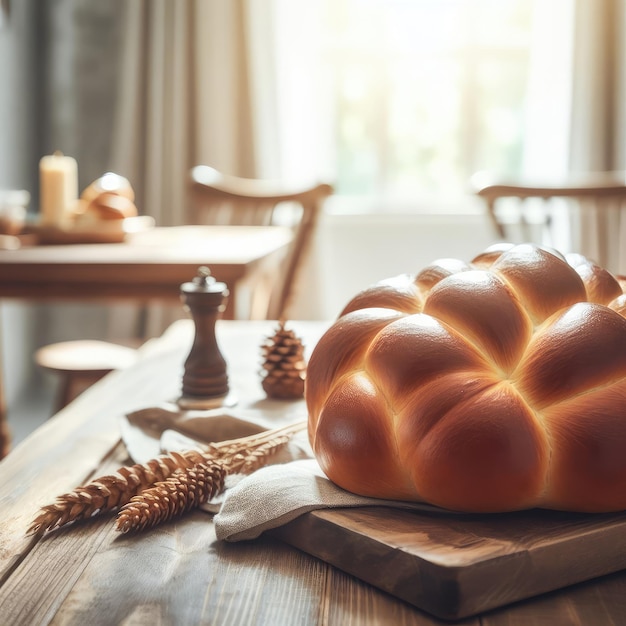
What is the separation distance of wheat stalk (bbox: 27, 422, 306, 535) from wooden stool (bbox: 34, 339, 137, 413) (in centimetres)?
167

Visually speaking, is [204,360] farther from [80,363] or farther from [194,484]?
[80,363]

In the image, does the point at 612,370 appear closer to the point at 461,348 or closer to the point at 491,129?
the point at 461,348

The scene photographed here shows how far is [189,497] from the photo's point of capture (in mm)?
551

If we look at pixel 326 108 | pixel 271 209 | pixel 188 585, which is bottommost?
pixel 188 585

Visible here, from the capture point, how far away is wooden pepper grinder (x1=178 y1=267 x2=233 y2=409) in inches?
32.0

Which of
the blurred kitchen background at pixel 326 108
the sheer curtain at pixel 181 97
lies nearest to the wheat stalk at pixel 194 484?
the blurred kitchen background at pixel 326 108

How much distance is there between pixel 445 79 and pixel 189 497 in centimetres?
332

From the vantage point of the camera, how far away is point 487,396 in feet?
1.55

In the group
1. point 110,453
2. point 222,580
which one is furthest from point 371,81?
point 222,580

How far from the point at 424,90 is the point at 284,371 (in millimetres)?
3014

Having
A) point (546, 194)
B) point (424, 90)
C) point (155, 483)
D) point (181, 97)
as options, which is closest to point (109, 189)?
point (546, 194)

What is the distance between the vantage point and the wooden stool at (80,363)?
2.31 m

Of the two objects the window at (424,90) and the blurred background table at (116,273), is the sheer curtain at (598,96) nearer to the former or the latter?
the window at (424,90)

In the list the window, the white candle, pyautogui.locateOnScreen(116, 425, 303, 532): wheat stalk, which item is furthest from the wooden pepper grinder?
the window
